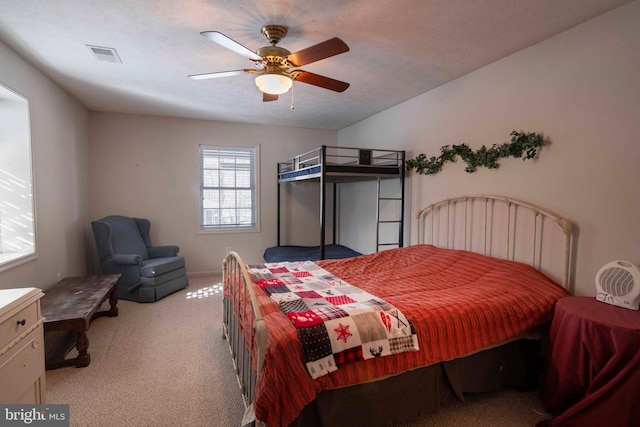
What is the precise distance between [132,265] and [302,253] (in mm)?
2271

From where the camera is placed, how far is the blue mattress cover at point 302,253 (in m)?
4.52

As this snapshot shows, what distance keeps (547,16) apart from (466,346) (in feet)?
7.40

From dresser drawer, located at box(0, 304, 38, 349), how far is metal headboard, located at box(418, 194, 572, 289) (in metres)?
3.34

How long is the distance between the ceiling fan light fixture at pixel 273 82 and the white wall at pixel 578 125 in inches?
76.1

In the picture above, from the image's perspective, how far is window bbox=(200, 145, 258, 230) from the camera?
514 centimetres

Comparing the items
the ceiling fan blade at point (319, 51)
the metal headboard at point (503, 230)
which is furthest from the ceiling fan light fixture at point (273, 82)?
the metal headboard at point (503, 230)

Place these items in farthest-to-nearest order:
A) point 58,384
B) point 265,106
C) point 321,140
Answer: point 321,140, point 265,106, point 58,384

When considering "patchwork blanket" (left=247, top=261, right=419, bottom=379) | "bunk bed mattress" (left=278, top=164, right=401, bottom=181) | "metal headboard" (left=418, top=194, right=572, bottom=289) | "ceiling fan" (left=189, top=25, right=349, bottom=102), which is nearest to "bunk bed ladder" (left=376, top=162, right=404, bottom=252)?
"bunk bed mattress" (left=278, top=164, right=401, bottom=181)

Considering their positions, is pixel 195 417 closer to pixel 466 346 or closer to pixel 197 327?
pixel 197 327

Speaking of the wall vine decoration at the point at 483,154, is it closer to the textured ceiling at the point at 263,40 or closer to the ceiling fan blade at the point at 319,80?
the textured ceiling at the point at 263,40

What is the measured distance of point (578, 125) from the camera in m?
2.24

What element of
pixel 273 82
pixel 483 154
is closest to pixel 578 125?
pixel 483 154

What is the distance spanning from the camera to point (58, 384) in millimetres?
2223

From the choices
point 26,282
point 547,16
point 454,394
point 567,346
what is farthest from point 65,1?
point 567,346
